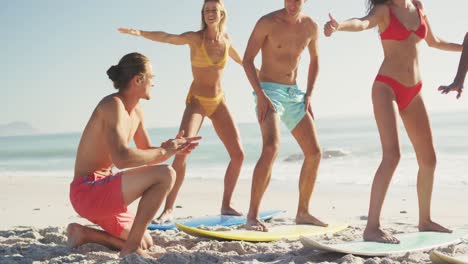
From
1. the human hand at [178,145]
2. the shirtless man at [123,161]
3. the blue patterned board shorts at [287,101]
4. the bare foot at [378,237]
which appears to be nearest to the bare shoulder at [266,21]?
the blue patterned board shorts at [287,101]

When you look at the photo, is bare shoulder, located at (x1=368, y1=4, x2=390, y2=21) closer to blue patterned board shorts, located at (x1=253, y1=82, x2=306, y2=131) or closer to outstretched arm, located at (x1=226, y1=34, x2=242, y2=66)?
blue patterned board shorts, located at (x1=253, y1=82, x2=306, y2=131)

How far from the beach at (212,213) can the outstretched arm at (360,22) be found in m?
1.61

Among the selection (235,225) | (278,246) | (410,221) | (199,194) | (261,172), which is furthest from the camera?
(199,194)

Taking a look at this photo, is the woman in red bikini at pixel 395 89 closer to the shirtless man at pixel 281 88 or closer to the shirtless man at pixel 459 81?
the shirtless man at pixel 459 81

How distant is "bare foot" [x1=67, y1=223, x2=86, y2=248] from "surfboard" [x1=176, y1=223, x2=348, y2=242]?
91cm

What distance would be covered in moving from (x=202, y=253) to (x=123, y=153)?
105 cm

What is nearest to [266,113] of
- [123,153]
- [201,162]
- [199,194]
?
[123,153]

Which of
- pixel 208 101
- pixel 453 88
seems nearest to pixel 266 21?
pixel 208 101

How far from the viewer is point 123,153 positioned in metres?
4.21

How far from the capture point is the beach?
4.62 meters

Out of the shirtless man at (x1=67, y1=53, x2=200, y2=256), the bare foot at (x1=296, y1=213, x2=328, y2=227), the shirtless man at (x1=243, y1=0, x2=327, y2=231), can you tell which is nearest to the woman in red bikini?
the shirtless man at (x1=243, y1=0, x2=327, y2=231)

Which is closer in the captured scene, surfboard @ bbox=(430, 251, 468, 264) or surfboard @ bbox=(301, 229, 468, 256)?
surfboard @ bbox=(430, 251, 468, 264)

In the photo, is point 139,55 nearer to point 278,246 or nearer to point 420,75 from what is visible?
point 278,246

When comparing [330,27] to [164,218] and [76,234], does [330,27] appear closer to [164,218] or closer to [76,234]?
[76,234]
